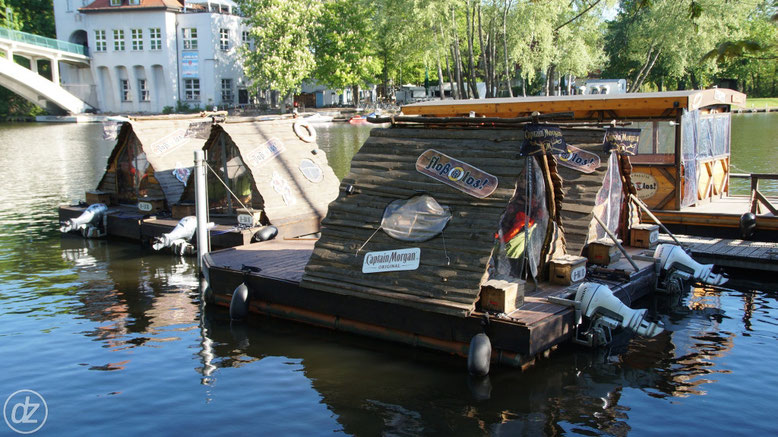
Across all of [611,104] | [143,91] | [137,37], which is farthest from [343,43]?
[611,104]

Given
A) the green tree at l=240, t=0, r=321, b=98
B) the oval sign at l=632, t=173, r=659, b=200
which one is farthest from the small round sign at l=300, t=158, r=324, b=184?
the green tree at l=240, t=0, r=321, b=98

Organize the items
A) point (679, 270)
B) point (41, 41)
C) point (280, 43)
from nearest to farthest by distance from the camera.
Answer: point (679, 270) → point (280, 43) → point (41, 41)

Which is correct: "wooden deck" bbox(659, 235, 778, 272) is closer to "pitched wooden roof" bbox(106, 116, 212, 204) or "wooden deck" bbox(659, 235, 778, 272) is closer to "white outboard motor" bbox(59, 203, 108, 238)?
"pitched wooden roof" bbox(106, 116, 212, 204)

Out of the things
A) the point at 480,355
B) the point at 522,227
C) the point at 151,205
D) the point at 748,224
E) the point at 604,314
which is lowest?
A: the point at 480,355

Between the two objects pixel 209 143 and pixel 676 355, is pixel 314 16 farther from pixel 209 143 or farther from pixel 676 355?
pixel 676 355

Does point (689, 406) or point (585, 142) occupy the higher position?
point (585, 142)

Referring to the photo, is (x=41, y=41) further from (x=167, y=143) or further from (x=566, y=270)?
(x=566, y=270)

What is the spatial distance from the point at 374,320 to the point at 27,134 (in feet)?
205

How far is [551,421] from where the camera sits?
31.6 ft

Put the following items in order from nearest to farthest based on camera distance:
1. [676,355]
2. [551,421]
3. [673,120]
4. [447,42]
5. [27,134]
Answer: [551,421], [676,355], [673,120], [447,42], [27,134]

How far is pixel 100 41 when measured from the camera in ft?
268

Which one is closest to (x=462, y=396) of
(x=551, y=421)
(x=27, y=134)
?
(x=551, y=421)

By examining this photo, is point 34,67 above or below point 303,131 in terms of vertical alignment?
above

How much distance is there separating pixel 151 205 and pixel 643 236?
14.5 meters
